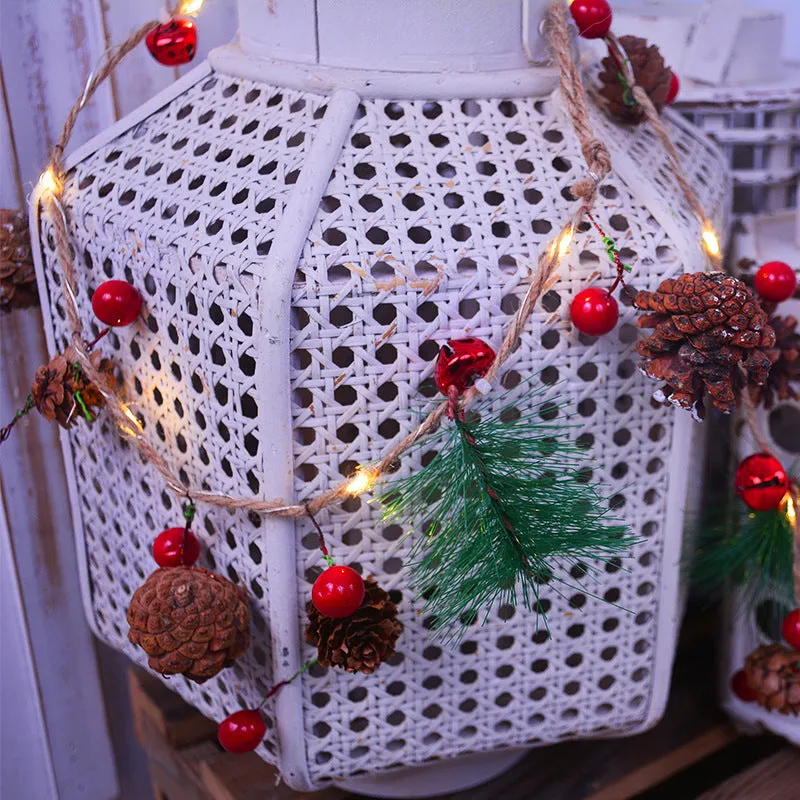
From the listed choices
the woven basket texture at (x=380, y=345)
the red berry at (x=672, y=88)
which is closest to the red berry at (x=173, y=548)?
the woven basket texture at (x=380, y=345)

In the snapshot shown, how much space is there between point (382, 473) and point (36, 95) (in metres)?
0.49

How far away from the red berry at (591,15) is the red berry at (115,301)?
1.13 feet

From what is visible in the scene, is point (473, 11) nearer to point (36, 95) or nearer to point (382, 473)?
point (382, 473)

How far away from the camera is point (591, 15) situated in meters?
0.62

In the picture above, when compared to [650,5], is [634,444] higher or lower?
lower

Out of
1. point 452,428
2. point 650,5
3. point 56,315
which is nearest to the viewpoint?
point 452,428

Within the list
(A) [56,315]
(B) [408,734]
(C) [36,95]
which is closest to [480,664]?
(B) [408,734]

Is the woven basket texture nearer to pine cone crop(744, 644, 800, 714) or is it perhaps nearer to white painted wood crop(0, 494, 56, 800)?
pine cone crop(744, 644, 800, 714)

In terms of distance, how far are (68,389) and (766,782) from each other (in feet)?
2.02

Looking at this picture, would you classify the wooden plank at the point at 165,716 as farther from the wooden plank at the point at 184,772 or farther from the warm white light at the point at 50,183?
the warm white light at the point at 50,183

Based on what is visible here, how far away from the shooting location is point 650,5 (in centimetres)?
96

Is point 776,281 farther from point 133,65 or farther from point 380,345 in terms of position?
point 133,65

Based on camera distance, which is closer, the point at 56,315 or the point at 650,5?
the point at 56,315

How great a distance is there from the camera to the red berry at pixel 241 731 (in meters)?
0.60
